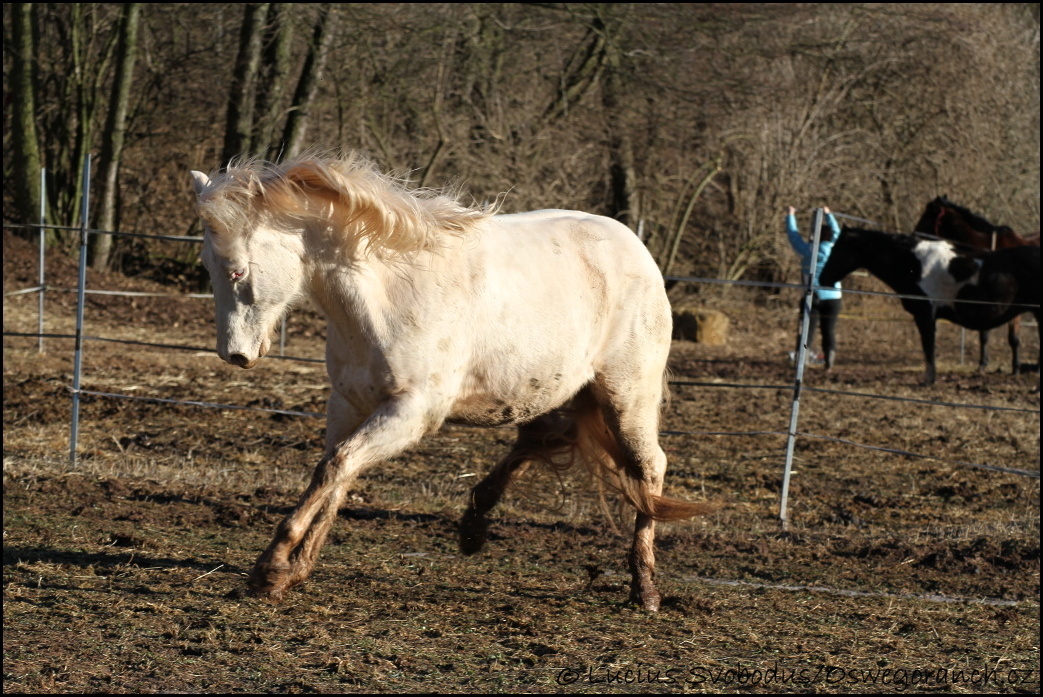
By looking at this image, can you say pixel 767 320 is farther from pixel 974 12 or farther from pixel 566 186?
pixel 974 12

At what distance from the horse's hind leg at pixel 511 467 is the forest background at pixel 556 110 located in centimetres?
1041

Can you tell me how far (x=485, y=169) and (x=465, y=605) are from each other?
39.3 feet

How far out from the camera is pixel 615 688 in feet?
11.3

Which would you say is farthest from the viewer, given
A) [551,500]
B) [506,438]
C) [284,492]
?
[506,438]

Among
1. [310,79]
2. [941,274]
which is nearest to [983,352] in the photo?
[941,274]

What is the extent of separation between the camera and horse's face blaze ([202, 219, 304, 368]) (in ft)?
11.9

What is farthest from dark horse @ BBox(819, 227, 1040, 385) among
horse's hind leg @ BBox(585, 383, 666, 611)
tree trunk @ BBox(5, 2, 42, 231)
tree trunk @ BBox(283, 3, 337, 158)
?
tree trunk @ BBox(5, 2, 42, 231)

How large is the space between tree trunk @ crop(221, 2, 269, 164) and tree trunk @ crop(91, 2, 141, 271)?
4.45ft

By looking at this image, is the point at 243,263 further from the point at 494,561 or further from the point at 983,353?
the point at 983,353

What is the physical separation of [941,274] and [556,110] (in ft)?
23.7

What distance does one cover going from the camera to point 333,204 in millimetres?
3828

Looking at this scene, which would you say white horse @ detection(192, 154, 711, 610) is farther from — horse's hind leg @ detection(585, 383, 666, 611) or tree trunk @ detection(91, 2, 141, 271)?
tree trunk @ detection(91, 2, 141, 271)

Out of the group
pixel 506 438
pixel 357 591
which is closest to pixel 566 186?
pixel 506 438

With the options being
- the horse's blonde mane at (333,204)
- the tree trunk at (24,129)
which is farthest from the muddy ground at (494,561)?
the tree trunk at (24,129)
